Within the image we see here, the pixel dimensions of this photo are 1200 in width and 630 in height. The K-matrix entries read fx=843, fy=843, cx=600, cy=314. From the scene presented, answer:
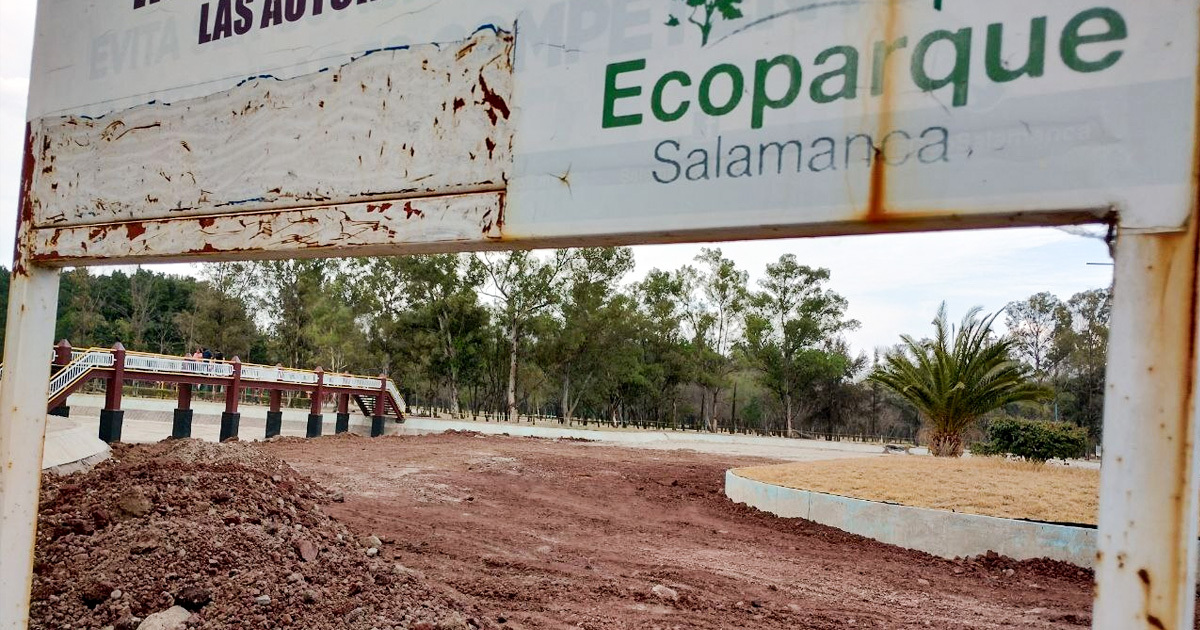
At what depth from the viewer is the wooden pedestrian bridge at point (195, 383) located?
19281 mm

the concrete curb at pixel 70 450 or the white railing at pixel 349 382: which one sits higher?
the white railing at pixel 349 382

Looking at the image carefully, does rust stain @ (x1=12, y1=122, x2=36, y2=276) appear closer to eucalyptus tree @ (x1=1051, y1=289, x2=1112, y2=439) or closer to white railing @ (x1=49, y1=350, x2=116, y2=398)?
white railing @ (x1=49, y1=350, x2=116, y2=398)

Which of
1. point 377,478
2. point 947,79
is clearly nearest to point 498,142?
point 947,79

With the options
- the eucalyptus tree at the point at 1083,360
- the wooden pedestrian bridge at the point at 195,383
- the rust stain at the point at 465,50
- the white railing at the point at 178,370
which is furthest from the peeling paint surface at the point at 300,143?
the eucalyptus tree at the point at 1083,360

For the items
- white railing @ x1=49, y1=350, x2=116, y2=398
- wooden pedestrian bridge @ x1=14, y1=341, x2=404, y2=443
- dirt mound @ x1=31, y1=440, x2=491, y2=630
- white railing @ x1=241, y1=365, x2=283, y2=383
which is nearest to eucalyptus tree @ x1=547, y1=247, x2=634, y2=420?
wooden pedestrian bridge @ x1=14, y1=341, x2=404, y2=443

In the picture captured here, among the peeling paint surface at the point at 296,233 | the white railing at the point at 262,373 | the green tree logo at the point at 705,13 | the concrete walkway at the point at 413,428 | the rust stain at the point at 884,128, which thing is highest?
the green tree logo at the point at 705,13

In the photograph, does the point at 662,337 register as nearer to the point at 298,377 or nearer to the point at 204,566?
the point at 298,377

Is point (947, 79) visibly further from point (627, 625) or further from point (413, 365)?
point (413, 365)

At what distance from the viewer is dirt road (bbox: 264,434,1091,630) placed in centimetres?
611

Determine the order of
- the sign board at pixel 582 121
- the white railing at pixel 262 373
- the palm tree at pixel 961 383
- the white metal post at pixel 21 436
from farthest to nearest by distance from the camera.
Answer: the white railing at pixel 262 373 < the palm tree at pixel 961 383 < the white metal post at pixel 21 436 < the sign board at pixel 582 121

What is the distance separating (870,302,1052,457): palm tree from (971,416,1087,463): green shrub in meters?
0.87

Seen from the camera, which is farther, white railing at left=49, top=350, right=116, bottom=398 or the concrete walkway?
the concrete walkway

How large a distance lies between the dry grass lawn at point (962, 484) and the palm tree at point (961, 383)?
181 centimetres

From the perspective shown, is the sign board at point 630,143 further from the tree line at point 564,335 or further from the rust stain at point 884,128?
the tree line at point 564,335
